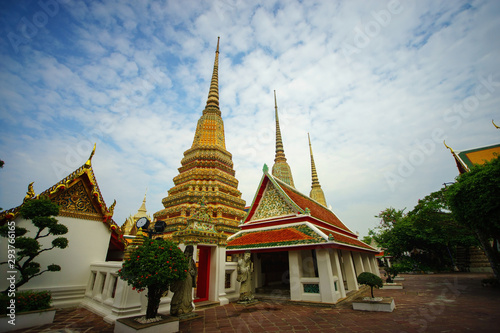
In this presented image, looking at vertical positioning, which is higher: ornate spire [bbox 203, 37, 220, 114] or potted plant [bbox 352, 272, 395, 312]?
ornate spire [bbox 203, 37, 220, 114]

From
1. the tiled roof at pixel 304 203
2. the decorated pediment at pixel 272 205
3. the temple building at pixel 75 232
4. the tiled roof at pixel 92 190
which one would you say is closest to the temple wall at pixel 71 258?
the temple building at pixel 75 232

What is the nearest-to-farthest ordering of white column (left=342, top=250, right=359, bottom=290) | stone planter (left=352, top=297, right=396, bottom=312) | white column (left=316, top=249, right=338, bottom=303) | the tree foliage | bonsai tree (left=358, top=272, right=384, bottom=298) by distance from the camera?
stone planter (left=352, top=297, right=396, bottom=312), bonsai tree (left=358, top=272, right=384, bottom=298), white column (left=316, top=249, right=338, bottom=303), white column (left=342, top=250, right=359, bottom=290), the tree foliage

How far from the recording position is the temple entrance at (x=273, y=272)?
37.3 feet

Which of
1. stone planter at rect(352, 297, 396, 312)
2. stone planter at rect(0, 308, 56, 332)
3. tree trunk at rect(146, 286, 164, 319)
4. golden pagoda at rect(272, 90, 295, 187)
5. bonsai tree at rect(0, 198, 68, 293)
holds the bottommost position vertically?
stone planter at rect(352, 297, 396, 312)

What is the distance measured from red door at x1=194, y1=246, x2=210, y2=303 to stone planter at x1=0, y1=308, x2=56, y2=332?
13.5 ft

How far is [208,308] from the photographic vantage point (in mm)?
7613

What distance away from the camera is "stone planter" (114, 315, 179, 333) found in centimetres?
464

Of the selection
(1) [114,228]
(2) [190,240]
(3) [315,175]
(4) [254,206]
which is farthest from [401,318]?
(3) [315,175]

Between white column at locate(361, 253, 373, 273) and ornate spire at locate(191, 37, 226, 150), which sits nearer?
white column at locate(361, 253, 373, 273)

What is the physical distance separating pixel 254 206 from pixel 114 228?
6607mm

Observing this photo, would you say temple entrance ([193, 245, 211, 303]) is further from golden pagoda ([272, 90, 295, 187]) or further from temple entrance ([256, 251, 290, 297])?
golden pagoda ([272, 90, 295, 187])

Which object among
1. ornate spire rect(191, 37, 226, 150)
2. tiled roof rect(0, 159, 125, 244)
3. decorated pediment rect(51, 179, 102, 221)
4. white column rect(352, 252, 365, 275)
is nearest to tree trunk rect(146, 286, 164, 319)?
tiled roof rect(0, 159, 125, 244)

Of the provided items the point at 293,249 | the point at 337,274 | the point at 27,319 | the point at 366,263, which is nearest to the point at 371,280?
the point at 337,274

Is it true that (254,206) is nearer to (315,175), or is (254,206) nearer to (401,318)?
(401,318)
